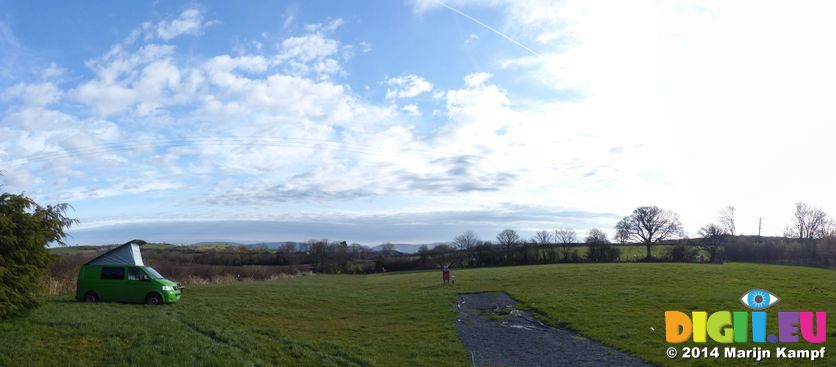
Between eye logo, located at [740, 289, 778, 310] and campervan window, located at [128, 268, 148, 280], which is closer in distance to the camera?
eye logo, located at [740, 289, 778, 310]

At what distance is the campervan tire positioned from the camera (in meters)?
23.2

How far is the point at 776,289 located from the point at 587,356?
22.6m

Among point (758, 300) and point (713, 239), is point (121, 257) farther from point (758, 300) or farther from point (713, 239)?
point (713, 239)

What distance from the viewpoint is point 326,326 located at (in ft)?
70.3

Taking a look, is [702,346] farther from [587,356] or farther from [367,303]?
[367,303]

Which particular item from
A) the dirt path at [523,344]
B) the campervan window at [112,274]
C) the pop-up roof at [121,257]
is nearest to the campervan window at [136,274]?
the campervan window at [112,274]

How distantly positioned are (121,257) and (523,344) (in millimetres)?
19233

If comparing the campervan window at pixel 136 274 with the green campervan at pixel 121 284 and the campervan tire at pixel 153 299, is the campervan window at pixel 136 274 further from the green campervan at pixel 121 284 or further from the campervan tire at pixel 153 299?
the campervan tire at pixel 153 299

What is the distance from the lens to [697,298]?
25484 millimetres

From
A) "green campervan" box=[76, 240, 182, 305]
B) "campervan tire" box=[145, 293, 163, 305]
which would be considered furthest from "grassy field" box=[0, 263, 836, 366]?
"green campervan" box=[76, 240, 182, 305]

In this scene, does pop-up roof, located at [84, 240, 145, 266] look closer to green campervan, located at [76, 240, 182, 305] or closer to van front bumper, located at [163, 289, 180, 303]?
green campervan, located at [76, 240, 182, 305]

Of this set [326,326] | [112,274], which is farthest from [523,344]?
[112,274]

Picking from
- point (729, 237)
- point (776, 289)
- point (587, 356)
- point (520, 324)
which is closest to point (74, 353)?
point (587, 356)

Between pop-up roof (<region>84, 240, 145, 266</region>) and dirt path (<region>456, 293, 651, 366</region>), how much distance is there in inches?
625
